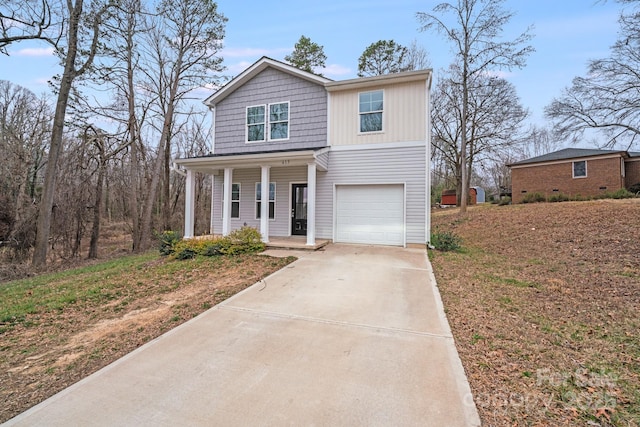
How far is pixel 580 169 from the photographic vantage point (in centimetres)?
1784

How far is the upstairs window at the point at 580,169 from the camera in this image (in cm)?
1770

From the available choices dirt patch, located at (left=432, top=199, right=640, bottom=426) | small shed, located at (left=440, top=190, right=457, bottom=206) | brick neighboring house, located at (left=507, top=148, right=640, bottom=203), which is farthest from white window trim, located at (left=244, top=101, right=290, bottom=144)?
small shed, located at (left=440, top=190, right=457, bottom=206)

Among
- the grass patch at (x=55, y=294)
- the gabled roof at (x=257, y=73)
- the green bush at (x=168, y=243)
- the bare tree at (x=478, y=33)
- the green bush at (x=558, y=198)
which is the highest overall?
the bare tree at (x=478, y=33)

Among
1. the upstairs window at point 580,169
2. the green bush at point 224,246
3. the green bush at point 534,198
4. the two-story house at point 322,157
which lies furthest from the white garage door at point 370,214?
the upstairs window at point 580,169

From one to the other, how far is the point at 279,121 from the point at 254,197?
301cm

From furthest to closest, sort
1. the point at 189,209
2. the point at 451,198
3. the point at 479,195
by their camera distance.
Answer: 1. the point at 479,195
2. the point at 451,198
3. the point at 189,209

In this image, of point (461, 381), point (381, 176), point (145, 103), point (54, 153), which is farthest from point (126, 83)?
point (461, 381)

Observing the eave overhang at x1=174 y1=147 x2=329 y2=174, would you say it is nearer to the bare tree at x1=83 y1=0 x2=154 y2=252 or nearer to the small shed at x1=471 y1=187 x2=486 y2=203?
the bare tree at x1=83 y1=0 x2=154 y2=252

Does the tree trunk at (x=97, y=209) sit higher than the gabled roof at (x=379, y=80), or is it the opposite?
the gabled roof at (x=379, y=80)

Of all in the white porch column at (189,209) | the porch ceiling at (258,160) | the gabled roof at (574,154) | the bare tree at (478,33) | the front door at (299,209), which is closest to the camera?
the porch ceiling at (258,160)

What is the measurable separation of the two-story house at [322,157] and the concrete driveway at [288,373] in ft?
16.0

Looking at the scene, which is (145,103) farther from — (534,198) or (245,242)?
(534,198)

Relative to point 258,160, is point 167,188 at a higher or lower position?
lower

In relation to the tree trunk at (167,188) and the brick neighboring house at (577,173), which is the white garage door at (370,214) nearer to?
the tree trunk at (167,188)
